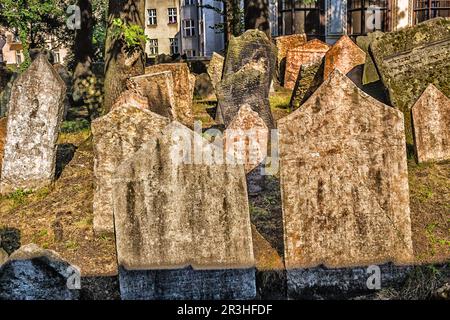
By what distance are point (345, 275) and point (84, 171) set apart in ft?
14.9

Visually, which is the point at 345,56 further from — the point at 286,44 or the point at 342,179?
the point at 342,179

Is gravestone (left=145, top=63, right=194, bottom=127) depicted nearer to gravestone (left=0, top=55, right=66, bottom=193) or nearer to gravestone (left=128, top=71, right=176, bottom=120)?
gravestone (left=128, top=71, right=176, bottom=120)

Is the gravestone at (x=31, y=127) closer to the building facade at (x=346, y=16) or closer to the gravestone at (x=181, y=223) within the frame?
the gravestone at (x=181, y=223)

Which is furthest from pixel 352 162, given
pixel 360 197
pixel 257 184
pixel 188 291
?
pixel 257 184

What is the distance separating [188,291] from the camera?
5.22 meters

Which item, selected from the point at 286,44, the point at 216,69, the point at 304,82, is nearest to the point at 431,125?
the point at 304,82

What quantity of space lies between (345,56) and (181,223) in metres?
7.44

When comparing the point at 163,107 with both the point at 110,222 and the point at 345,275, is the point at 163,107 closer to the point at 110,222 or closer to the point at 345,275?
the point at 110,222

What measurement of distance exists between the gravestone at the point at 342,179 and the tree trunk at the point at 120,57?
21.2 ft

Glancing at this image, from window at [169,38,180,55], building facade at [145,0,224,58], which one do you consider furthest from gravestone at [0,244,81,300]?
window at [169,38,180,55]

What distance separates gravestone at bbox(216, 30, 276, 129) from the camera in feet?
32.1

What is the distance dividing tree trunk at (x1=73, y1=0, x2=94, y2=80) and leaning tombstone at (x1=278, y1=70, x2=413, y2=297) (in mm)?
11502

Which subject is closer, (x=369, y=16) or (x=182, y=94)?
(x=182, y=94)

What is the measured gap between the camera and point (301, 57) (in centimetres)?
1466
